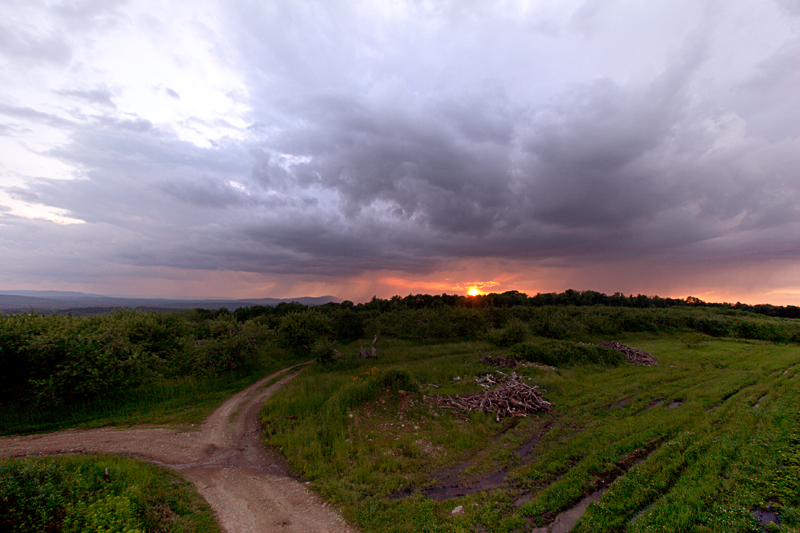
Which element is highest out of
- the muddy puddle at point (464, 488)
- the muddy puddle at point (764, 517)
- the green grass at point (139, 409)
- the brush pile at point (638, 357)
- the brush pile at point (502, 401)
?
the muddy puddle at point (764, 517)

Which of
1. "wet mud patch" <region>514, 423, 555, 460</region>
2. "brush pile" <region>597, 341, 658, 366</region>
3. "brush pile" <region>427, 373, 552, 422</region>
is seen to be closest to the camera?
"wet mud patch" <region>514, 423, 555, 460</region>

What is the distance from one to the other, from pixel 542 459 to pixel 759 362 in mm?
31596

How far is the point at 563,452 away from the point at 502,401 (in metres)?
5.98

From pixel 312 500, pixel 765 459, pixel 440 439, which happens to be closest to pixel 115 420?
pixel 312 500

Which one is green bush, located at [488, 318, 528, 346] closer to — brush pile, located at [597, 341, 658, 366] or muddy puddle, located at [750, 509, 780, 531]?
brush pile, located at [597, 341, 658, 366]

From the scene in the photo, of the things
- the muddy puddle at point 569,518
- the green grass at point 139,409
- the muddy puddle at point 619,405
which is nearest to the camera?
the muddy puddle at point 569,518

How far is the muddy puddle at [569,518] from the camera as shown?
7676mm

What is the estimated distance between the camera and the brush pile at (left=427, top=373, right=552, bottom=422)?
17344 millimetres

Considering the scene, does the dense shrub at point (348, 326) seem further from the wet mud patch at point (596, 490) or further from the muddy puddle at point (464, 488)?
the wet mud patch at point (596, 490)

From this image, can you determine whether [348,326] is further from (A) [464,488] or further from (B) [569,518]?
(B) [569,518]

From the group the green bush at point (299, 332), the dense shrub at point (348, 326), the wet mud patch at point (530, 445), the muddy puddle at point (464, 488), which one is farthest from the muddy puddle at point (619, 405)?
the dense shrub at point (348, 326)

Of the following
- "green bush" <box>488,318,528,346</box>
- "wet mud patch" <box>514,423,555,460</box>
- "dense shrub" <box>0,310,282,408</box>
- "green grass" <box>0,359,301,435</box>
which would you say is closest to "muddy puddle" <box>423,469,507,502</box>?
"wet mud patch" <box>514,423,555,460</box>

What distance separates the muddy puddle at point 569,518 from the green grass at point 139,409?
1815 centimetres

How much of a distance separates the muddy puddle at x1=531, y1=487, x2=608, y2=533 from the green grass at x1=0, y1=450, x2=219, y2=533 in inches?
361
